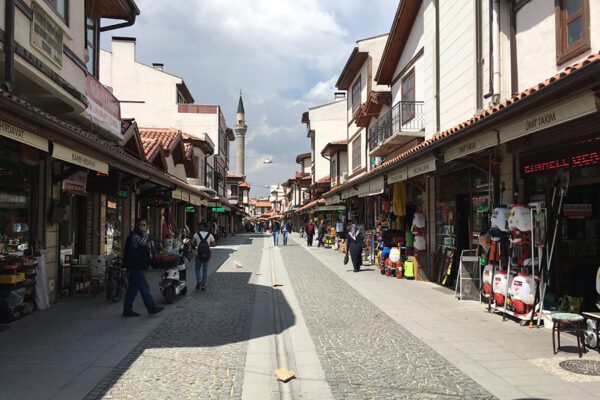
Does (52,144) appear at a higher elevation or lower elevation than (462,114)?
lower

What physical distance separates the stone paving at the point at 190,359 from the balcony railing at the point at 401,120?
914cm

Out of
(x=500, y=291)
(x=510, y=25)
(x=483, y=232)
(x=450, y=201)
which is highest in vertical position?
(x=510, y=25)

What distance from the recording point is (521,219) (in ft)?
25.1

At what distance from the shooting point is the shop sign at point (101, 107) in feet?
38.0

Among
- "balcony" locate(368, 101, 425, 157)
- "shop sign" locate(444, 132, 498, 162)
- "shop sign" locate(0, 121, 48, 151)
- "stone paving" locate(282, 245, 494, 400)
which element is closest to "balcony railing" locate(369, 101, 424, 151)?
"balcony" locate(368, 101, 425, 157)

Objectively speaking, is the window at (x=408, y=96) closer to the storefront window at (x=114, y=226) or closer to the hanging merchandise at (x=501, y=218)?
the hanging merchandise at (x=501, y=218)

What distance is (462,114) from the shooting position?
483 inches

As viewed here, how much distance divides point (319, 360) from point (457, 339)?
2.19 m

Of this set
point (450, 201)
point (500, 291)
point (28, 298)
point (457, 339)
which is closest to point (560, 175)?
point (500, 291)

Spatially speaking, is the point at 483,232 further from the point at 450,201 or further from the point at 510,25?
the point at 510,25

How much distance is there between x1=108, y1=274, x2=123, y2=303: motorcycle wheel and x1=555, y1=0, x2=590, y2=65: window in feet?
30.4

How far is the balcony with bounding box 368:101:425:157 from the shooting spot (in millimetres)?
15938

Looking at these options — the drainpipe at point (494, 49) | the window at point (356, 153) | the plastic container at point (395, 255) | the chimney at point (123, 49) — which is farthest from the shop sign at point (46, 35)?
the chimney at point (123, 49)

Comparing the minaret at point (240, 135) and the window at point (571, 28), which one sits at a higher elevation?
the minaret at point (240, 135)
